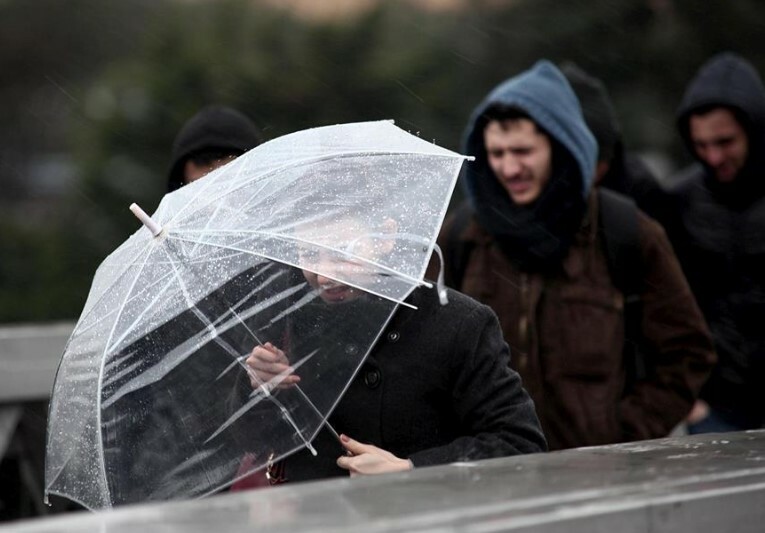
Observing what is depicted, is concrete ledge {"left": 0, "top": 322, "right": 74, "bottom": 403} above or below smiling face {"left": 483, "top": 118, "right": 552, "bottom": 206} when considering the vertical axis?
below

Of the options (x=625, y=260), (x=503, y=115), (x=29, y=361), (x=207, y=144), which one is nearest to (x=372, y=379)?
(x=625, y=260)

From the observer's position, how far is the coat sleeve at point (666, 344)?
5.10 meters

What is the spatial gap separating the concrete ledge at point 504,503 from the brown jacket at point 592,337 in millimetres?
1880

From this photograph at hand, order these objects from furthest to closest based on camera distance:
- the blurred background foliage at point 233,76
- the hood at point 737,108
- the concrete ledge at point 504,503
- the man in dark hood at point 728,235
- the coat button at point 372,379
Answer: the blurred background foliage at point 233,76
the hood at point 737,108
the man in dark hood at point 728,235
the coat button at point 372,379
the concrete ledge at point 504,503

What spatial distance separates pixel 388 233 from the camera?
3.46m

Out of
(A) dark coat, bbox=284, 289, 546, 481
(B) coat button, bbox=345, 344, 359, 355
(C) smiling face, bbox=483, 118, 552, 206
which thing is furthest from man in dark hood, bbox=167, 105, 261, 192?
(B) coat button, bbox=345, 344, 359, 355

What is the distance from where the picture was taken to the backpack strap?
509cm

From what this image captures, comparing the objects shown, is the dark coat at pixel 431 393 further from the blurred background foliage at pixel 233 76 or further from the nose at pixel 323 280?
the blurred background foliage at pixel 233 76

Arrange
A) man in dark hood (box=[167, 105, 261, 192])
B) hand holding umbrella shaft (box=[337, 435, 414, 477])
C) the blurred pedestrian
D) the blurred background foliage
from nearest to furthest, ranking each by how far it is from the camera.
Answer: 1. hand holding umbrella shaft (box=[337, 435, 414, 477])
2. man in dark hood (box=[167, 105, 261, 192])
3. the blurred pedestrian
4. the blurred background foliage

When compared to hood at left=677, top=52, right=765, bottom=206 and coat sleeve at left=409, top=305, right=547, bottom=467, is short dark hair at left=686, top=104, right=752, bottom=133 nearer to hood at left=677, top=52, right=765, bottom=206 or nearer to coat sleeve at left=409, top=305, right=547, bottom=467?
hood at left=677, top=52, right=765, bottom=206

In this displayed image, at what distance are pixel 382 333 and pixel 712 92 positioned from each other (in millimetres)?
3253

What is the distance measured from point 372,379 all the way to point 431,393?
0.15 m

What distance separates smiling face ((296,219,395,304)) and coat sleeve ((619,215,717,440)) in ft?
6.16

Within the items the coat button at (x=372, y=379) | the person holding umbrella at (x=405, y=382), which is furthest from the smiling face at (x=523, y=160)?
the coat button at (x=372, y=379)
